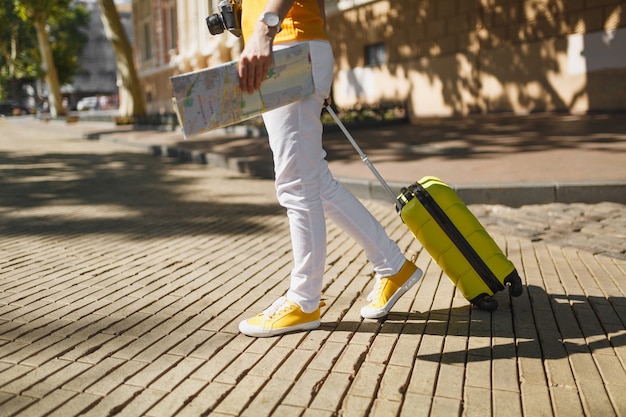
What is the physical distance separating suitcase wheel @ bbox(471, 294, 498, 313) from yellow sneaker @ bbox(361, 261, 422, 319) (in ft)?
1.04

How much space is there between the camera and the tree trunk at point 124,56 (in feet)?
68.9

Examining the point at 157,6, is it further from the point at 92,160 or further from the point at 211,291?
the point at 211,291

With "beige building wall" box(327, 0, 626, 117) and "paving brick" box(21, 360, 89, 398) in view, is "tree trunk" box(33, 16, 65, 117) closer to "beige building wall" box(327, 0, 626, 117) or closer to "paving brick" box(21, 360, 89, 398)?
"beige building wall" box(327, 0, 626, 117)

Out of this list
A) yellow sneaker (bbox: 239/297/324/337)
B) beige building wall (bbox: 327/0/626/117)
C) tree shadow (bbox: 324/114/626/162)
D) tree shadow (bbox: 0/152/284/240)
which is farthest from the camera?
beige building wall (bbox: 327/0/626/117)

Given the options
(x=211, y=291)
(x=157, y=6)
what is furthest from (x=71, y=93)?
(x=211, y=291)

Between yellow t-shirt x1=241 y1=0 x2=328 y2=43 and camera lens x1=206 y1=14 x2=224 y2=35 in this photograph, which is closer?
yellow t-shirt x1=241 y1=0 x2=328 y2=43

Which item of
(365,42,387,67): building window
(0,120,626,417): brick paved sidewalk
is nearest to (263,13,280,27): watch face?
(0,120,626,417): brick paved sidewalk

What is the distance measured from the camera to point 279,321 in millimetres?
2805

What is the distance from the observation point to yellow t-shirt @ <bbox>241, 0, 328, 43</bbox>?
2598 millimetres

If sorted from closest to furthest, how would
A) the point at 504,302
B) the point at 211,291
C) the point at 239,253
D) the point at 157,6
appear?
the point at 504,302, the point at 211,291, the point at 239,253, the point at 157,6

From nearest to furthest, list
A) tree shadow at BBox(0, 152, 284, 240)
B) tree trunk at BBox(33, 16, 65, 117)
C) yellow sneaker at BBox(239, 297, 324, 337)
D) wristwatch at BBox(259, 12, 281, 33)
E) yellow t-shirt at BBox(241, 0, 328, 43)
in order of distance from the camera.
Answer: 1. wristwatch at BBox(259, 12, 281, 33)
2. yellow t-shirt at BBox(241, 0, 328, 43)
3. yellow sneaker at BBox(239, 297, 324, 337)
4. tree shadow at BBox(0, 152, 284, 240)
5. tree trunk at BBox(33, 16, 65, 117)

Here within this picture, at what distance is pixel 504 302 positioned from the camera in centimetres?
328

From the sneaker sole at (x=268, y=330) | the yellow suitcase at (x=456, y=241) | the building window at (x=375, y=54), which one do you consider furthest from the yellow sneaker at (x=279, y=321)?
the building window at (x=375, y=54)

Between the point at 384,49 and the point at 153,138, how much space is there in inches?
292
